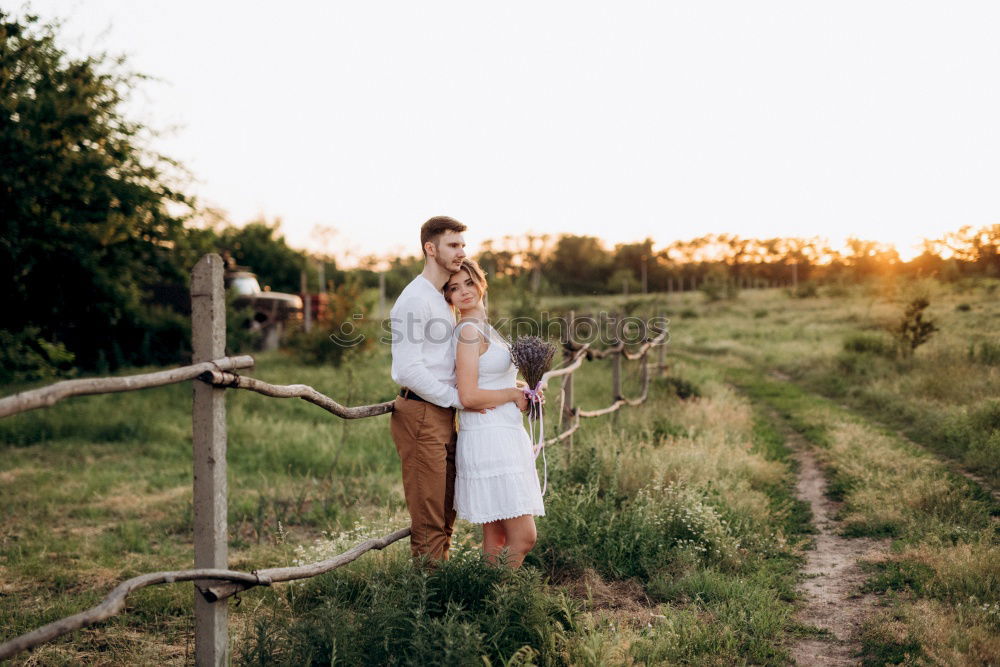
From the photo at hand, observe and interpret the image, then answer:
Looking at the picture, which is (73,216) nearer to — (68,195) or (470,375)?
(68,195)

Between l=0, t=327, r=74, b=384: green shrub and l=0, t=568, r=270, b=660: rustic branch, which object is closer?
l=0, t=568, r=270, b=660: rustic branch

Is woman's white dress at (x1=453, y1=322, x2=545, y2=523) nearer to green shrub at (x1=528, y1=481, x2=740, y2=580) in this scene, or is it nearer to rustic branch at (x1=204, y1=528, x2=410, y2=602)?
rustic branch at (x1=204, y1=528, x2=410, y2=602)

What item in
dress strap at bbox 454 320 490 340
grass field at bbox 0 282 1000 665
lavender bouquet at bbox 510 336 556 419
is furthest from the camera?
lavender bouquet at bbox 510 336 556 419

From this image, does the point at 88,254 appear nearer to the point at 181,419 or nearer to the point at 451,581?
the point at 181,419

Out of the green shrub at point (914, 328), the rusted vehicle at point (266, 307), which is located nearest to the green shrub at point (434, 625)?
the green shrub at point (914, 328)

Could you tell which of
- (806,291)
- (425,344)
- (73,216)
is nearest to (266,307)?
(73,216)

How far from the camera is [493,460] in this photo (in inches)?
136

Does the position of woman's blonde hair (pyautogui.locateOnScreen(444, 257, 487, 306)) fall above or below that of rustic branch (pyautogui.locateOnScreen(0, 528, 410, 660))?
above

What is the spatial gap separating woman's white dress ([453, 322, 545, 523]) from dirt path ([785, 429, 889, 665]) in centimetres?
156

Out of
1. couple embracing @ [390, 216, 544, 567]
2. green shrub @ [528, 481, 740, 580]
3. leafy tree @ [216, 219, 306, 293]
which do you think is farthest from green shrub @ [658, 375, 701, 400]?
leafy tree @ [216, 219, 306, 293]

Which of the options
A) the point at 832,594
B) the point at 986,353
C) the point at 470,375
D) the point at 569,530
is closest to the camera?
the point at 470,375

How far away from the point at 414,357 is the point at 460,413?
0.44 m

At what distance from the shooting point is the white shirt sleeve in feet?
10.8

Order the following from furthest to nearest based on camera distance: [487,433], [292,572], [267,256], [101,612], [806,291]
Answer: [806,291], [267,256], [487,433], [292,572], [101,612]
